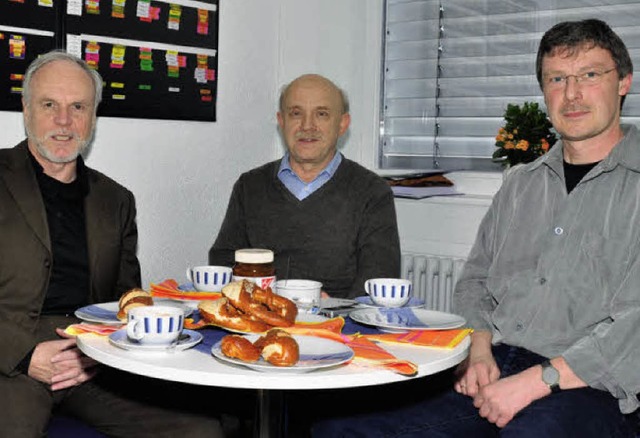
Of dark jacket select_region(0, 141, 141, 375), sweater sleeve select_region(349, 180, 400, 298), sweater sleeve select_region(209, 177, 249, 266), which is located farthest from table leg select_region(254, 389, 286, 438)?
sweater sleeve select_region(209, 177, 249, 266)

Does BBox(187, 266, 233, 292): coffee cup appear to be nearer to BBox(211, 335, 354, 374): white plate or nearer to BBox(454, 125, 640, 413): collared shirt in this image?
BBox(211, 335, 354, 374): white plate

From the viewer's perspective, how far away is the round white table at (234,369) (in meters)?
1.47

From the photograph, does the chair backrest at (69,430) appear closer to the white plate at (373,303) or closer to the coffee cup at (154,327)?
the coffee cup at (154,327)

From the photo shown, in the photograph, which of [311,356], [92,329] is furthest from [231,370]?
[92,329]

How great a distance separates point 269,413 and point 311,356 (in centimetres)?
27

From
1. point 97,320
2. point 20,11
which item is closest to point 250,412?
point 97,320

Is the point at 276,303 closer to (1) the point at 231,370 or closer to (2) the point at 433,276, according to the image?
(1) the point at 231,370

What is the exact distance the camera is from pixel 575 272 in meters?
2.09

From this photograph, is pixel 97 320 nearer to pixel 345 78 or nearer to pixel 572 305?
pixel 572 305

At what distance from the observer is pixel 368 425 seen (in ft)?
6.59

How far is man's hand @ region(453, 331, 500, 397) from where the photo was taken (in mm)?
2096

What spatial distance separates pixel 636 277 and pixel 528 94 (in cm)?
176

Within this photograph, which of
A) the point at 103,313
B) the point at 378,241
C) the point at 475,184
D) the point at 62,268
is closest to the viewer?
the point at 103,313

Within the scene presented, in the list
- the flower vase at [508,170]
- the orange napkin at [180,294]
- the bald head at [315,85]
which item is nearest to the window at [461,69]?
the flower vase at [508,170]
